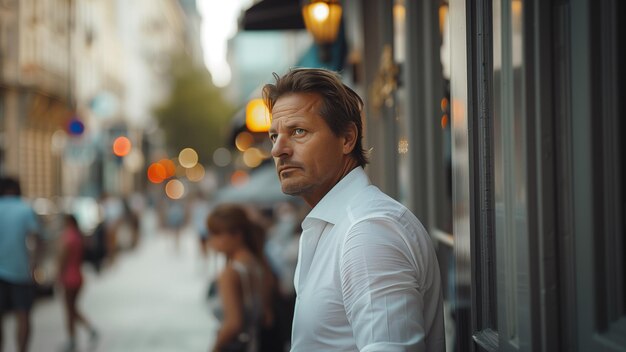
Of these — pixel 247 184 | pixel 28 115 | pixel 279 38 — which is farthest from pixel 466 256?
pixel 279 38

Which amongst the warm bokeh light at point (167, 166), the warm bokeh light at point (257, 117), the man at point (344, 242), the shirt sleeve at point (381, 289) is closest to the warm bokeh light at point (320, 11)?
the warm bokeh light at point (257, 117)

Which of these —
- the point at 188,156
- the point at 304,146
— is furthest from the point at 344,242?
the point at 188,156

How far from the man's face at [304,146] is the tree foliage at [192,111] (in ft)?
193

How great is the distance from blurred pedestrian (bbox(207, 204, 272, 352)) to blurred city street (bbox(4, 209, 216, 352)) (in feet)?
14.6

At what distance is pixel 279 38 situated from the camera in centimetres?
3897

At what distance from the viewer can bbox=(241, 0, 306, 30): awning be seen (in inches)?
337

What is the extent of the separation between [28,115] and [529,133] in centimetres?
2567

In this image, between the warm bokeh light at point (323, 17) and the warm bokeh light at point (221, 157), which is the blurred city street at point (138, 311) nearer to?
the warm bokeh light at point (323, 17)

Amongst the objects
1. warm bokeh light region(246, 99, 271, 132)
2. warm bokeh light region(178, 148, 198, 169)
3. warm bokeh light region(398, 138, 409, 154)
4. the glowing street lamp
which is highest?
warm bokeh light region(178, 148, 198, 169)

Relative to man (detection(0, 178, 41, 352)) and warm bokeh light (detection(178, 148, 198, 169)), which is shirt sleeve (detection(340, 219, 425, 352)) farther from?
warm bokeh light (detection(178, 148, 198, 169))

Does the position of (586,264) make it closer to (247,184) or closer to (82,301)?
(247,184)

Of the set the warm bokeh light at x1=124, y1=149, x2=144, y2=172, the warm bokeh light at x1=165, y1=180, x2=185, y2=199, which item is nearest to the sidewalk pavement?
the warm bokeh light at x1=124, y1=149, x2=144, y2=172

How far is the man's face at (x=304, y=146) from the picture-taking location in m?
2.05

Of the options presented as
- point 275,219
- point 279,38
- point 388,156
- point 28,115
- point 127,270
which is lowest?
point 127,270
